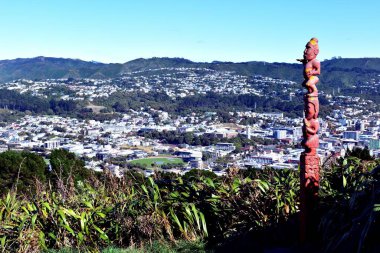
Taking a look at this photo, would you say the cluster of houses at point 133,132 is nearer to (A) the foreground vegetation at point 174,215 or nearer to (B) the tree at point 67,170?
(B) the tree at point 67,170

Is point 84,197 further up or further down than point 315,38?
further down

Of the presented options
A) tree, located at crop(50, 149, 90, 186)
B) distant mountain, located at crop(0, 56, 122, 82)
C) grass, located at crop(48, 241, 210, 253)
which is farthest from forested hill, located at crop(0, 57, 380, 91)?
grass, located at crop(48, 241, 210, 253)

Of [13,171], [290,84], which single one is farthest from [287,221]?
[290,84]

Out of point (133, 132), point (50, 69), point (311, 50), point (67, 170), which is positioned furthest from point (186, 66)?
point (311, 50)

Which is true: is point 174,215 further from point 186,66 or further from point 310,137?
point 186,66

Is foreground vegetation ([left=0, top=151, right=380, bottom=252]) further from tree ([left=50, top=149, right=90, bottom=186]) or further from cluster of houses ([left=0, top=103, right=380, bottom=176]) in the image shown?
cluster of houses ([left=0, top=103, right=380, bottom=176])

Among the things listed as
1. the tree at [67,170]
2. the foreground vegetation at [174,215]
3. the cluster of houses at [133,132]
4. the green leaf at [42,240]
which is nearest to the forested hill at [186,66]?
the cluster of houses at [133,132]

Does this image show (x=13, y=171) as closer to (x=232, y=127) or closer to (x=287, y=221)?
(x=287, y=221)
